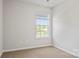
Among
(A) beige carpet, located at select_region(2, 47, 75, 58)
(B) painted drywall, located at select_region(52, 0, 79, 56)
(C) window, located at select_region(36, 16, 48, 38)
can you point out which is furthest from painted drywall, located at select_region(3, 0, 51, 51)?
(B) painted drywall, located at select_region(52, 0, 79, 56)

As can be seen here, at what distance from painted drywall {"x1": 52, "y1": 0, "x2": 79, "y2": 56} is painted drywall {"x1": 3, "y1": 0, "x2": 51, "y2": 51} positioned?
96 cm

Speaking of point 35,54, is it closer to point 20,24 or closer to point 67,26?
point 20,24

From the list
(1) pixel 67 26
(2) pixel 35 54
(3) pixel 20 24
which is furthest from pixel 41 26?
(2) pixel 35 54

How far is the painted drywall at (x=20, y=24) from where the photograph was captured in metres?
3.97

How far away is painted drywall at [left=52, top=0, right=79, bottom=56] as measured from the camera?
3.41 metres

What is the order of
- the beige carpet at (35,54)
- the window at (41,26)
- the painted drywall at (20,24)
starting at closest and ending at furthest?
the beige carpet at (35,54)
the painted drywall at (20,24)
the window at (41,26)

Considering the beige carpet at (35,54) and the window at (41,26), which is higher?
the window at (41,26)

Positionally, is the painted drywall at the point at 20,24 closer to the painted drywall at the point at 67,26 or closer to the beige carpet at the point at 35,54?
the beige carpet at the point at 35,54

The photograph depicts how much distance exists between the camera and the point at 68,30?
12.5 feet

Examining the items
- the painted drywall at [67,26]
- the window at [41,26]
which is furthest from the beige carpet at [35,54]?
the window at [41,26]

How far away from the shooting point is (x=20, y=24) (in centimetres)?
426

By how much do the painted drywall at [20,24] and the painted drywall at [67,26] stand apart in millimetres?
955

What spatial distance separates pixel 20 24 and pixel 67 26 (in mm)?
2220

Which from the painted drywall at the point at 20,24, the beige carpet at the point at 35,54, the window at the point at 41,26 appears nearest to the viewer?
the beige carpet at the point at 35,54
